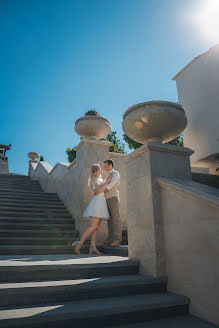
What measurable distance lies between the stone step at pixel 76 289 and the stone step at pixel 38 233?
8.71 feet

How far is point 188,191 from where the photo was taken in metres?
2.49

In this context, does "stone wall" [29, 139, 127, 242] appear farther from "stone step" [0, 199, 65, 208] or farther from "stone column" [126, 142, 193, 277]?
"stone column" [126, 142, 193, 277]

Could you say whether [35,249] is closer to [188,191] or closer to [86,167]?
[86,167]

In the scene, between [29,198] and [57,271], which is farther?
[29,198]

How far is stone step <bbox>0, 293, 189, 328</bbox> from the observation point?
6.04 feet

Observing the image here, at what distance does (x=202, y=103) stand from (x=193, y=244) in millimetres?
7271

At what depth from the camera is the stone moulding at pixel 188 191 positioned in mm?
2169

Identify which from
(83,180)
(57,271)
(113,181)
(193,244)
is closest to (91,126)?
(83,180)

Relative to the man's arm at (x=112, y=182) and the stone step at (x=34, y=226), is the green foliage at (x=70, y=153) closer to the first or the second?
the stone step at (x=34, y=226)

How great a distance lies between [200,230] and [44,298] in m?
1.67

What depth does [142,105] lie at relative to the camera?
3.24 meters

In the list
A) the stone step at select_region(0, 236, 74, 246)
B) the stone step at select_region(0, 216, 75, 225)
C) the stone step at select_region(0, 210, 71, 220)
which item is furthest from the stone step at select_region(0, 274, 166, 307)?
the stone step at select_region(0, 210, 71, 220)

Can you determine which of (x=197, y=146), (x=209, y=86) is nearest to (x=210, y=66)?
(x=209, y=86)

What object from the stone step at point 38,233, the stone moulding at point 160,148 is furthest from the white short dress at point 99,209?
the stone moulding at point 160,148
